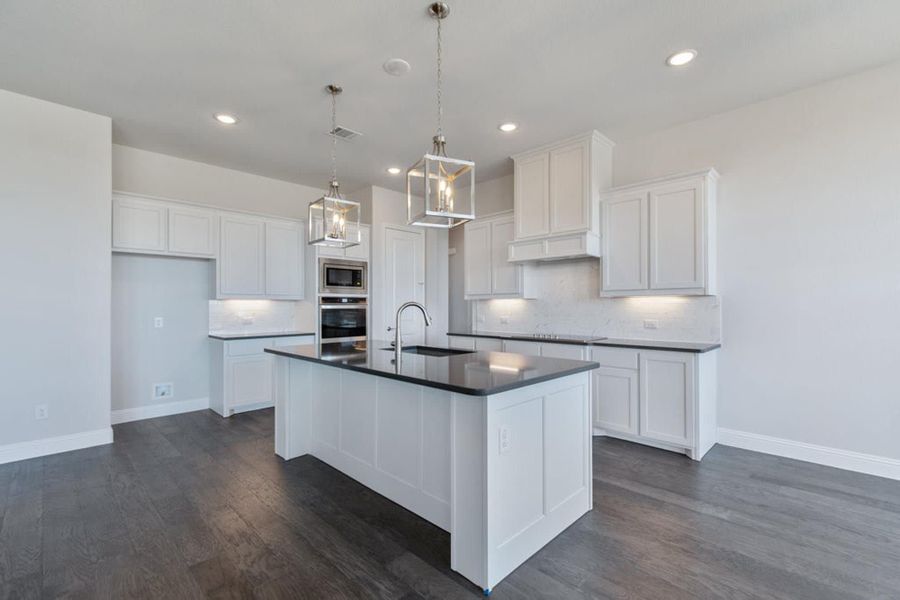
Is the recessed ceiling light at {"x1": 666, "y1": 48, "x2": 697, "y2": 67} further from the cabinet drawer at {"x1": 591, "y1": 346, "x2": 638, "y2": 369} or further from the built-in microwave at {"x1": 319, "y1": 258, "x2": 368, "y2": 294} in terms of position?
the built-in microwave at {"x1": 319, "y1": 258, "x2": 368, "y2": 294}

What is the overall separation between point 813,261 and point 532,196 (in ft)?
7.99

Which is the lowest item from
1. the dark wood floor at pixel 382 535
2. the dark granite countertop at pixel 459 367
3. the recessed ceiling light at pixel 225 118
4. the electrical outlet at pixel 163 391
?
the dark wood floor at pixel 382 535

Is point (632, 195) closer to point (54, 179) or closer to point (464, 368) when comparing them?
point (464, 368)

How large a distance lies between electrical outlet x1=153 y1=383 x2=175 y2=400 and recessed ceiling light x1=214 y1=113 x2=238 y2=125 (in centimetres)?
289

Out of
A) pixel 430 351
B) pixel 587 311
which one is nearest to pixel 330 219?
pixel 430 351

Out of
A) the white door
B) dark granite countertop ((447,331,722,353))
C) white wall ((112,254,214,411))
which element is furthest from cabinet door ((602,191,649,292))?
white wall ((112,254,214,411))

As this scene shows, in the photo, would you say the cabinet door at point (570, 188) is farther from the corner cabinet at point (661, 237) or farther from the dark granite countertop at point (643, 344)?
the dark granite countertop at point (643, 344)

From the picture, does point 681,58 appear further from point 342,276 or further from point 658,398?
point 342,276

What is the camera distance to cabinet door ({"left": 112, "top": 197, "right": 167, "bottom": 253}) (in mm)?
3998

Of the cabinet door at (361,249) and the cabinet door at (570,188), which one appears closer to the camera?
the cabinet door at (570,188)

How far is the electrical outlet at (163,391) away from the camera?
4.52 meters

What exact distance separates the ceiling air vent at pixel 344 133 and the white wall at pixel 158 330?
218 centimetres

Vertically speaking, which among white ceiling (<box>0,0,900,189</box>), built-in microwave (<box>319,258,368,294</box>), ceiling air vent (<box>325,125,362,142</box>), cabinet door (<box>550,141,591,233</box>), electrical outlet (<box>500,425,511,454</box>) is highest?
white ceiling (<box>0,0,900,189</box>)

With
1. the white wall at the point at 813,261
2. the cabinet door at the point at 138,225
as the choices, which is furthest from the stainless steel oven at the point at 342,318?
the white wall at the point at 813,261
